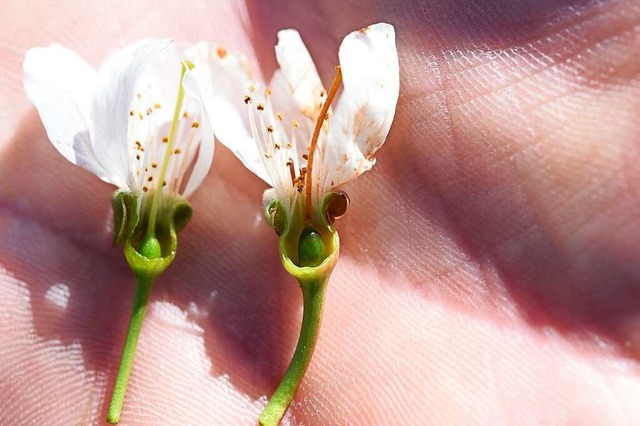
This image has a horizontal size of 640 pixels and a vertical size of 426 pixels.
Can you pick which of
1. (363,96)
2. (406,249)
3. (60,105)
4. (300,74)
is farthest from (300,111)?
(60,105)

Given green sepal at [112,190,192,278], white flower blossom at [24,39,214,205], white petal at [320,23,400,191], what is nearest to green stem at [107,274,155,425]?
green sepal at [112,190,192,278]

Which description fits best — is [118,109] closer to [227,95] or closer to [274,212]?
[227,95]

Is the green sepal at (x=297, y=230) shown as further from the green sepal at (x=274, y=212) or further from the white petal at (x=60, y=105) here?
the white petal at (x=60, y=105)

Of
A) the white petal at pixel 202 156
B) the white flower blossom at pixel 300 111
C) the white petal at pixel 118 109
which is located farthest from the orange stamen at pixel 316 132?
the white petal at pixel 118 109

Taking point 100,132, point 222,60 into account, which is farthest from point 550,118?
point 100,132

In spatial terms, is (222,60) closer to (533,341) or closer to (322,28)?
(322,28)

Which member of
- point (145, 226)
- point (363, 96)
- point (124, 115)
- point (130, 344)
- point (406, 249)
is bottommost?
point (406, 249)

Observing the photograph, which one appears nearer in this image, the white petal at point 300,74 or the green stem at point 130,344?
the green stem at point 130,344
